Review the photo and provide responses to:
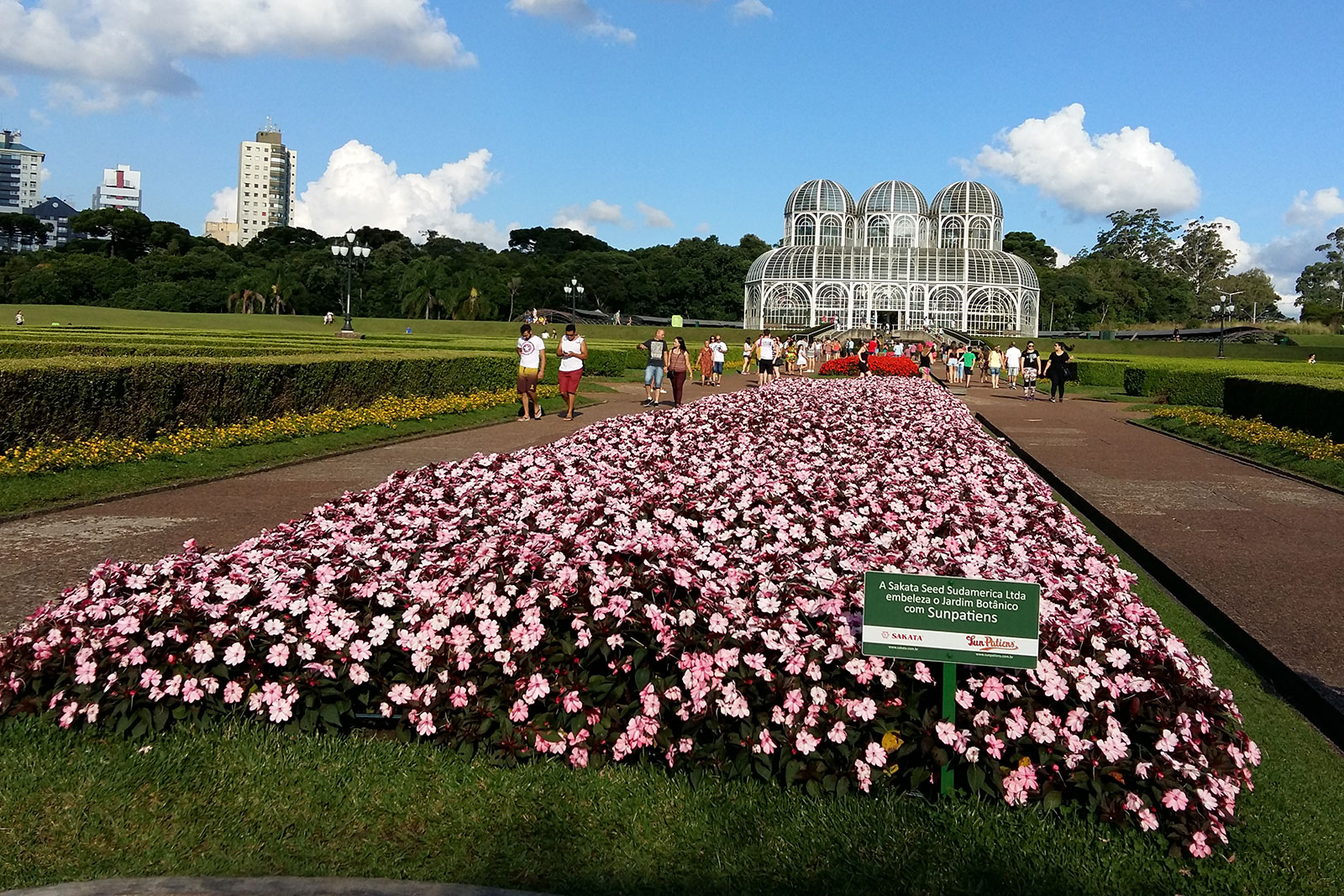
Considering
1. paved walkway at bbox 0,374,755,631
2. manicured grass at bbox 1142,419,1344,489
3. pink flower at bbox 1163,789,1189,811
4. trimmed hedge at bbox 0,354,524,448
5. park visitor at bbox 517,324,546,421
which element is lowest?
pink flower at bbox 1163,789,1189,811

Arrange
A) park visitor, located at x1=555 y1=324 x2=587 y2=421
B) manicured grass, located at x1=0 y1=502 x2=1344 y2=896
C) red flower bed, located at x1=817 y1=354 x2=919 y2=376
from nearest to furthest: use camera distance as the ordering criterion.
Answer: manicured grass, located at x1=0 y1=502 x2=1344 y2=896
park visitor, located at x1=555 y1=324 x2=587 y2=421
red flower bed, located at x1=817 y1=354 x2=919 y2=376

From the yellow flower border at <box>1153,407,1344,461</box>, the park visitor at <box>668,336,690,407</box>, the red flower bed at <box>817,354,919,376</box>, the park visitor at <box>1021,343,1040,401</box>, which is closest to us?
the yellow flower border at <box>1153,407,1344,461</box>

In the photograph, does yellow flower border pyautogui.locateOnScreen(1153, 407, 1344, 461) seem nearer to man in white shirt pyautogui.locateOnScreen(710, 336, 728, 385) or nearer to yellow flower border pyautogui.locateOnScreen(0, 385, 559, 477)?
yellow flower border pyautogui.locateOnScreen(0, 385, 559, 477)

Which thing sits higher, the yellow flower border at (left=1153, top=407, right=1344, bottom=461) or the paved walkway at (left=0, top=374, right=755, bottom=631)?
the yellow flower border at (left=1153, top=407, right=1344, bottom=461)

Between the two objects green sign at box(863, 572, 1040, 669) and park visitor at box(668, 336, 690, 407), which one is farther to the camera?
park visitor at box(668, 336, 690, 407)

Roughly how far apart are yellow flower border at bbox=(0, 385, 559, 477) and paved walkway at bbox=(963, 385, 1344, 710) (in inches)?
337

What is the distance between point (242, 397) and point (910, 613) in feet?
38.9

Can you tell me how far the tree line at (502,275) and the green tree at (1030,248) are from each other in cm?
17

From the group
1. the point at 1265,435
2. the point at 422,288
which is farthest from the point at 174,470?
the point at 422,288

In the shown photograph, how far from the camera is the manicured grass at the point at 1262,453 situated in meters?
12.3

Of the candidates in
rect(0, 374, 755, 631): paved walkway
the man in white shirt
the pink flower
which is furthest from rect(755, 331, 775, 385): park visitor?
the pink flower

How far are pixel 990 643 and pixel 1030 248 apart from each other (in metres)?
113

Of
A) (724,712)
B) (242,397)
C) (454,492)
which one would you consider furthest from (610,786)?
(242,397)

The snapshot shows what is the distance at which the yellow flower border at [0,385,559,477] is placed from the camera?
10052 mm
